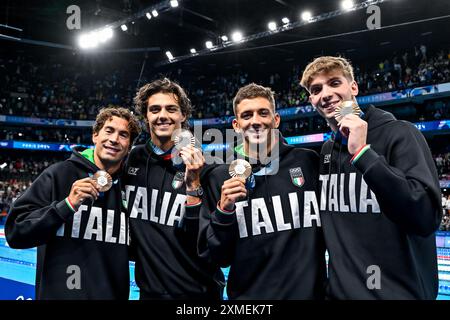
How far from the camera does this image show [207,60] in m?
26.0

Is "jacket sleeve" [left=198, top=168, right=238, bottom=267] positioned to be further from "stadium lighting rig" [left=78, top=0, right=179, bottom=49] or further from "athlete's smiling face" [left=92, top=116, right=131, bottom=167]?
"stadium lighting rig" [left=78, top=0, right=179, bottom=49]

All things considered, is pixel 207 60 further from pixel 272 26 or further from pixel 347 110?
pixel 347 110

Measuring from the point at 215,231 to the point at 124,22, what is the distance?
1871 cm

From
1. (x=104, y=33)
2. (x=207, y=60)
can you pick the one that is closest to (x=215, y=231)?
(x=104, y=33)

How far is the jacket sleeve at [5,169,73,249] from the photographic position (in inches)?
92.6

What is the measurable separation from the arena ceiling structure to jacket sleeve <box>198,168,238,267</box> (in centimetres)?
1457

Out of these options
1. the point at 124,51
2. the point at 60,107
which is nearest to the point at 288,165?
the point at 124,51

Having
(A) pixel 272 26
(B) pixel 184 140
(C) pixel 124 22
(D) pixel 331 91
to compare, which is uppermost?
(C) pixel 124 22

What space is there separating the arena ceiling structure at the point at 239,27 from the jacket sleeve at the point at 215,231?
1457 cm

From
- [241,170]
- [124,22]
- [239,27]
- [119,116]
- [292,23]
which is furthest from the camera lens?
[239,27]

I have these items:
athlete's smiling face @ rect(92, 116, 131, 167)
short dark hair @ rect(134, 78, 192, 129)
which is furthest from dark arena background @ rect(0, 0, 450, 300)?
athlete's smiling face @ rect(92, 116, 131, 167)

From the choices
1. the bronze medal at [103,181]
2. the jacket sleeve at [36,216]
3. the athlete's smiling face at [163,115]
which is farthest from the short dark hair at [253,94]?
the jacket sleeve at [36,216]

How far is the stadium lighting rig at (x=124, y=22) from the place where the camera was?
1731 cm

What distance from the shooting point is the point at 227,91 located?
1055 inches
